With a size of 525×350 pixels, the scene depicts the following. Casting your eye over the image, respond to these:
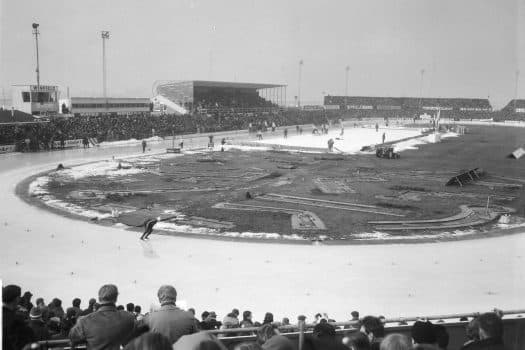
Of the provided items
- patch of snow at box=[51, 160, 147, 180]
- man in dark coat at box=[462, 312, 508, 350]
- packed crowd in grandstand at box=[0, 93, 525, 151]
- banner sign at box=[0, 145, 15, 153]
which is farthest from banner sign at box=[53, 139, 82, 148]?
man in dark coat at box=[462, 312, 508, 350]

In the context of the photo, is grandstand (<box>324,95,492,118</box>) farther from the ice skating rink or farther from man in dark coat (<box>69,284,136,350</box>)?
man in dark coat (<box>69,284,136,350</box>)

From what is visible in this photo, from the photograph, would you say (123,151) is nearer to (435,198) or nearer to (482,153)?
(435,198)

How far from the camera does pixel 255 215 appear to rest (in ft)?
66.2

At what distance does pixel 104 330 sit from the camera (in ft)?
15.0

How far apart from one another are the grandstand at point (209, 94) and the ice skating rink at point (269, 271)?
217 feet

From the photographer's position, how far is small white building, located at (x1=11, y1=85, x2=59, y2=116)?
55156 millimetres

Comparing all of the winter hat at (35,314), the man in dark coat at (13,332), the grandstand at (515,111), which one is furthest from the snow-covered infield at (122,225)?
the grandstand at (515,111)

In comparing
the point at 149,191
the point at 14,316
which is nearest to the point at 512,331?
the point at 14,316

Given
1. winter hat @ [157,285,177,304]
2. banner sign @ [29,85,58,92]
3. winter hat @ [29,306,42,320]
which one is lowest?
winter hat @ [29,306,42,320]

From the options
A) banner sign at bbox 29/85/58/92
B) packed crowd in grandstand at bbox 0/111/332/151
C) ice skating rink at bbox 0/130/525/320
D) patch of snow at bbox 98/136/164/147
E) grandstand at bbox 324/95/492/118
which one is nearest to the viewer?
ice skating rink at bbox 0/130/525/320

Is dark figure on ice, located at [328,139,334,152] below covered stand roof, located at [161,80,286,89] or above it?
below

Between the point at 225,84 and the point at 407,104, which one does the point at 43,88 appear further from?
the point at 407,104

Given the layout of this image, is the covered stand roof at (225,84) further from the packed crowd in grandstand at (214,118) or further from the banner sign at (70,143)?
the banner sign at (70,143)

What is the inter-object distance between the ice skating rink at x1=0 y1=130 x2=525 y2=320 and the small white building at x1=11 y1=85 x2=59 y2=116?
135 ft
